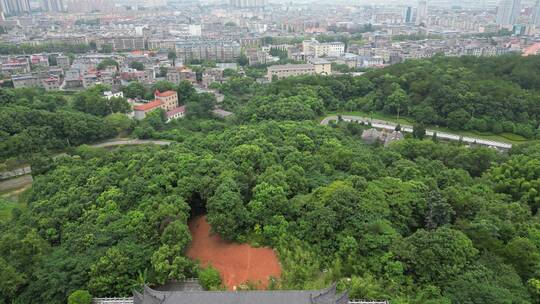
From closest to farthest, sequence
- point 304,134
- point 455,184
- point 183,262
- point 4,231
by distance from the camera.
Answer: point 183,262 < point 4,231 < point 455,184 < point 304,134

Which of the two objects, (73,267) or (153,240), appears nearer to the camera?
(73,267)

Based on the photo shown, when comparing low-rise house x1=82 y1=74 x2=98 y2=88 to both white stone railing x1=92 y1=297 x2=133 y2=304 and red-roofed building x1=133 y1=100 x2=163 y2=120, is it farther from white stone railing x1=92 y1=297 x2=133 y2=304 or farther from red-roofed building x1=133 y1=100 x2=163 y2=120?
→ white stone railing x1=92 y1=297 x2=133 y2=304

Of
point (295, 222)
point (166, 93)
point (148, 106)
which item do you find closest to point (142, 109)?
point (148, 106)

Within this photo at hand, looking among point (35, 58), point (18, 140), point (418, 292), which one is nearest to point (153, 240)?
point (418, 292)

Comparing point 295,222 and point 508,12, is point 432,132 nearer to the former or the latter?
point 295,222

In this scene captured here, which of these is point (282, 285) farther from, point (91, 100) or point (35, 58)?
point (35, 58)

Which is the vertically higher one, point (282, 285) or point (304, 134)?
point (304, 134)
